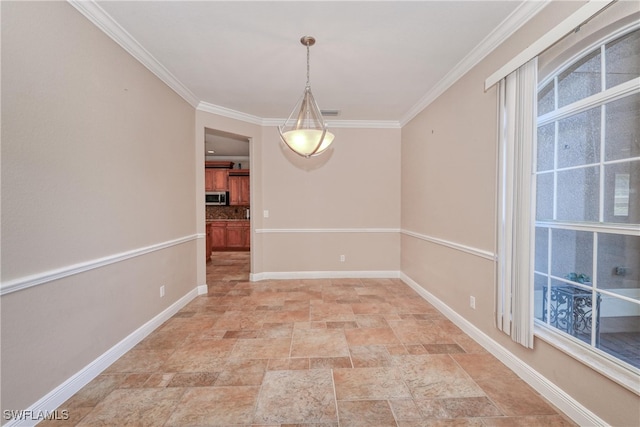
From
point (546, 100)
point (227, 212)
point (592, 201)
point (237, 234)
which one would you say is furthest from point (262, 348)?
point (227, 212)

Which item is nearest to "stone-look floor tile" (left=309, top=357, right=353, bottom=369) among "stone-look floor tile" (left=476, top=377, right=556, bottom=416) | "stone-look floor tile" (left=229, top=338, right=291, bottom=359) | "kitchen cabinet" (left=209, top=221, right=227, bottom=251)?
"stone-look floor tile" (left=229, top=338, right=291, bottom=359)

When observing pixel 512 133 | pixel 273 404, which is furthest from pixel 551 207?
pixel 273 404

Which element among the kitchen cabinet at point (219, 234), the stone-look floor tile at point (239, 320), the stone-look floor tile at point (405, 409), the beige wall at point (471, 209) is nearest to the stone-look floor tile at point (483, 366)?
the beige wall at point (471, 209)

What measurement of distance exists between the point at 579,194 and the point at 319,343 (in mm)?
2292

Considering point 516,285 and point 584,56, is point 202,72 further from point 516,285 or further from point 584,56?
point 516,285

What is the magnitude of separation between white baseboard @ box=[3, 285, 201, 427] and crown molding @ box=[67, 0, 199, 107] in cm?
254

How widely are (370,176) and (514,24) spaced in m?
2.80

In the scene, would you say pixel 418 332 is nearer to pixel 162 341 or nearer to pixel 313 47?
pixel 162 341

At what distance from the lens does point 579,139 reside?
1.72 m

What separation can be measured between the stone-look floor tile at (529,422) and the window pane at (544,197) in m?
1.28

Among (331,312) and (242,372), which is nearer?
(242,372)

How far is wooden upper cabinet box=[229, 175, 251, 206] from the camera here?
7.51 meters

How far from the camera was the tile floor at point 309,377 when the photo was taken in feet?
5.35

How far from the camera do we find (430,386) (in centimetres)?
189
